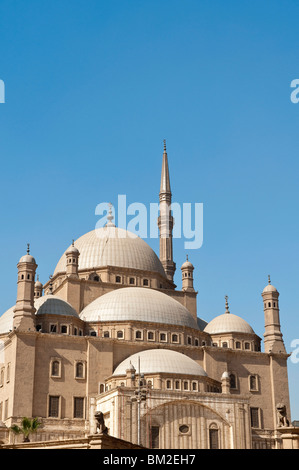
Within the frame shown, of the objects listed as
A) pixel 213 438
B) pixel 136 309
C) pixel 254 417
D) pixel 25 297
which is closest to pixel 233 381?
pixel 254 417

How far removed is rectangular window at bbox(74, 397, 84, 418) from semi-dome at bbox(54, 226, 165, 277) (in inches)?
496

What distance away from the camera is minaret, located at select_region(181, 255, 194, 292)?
5675cm

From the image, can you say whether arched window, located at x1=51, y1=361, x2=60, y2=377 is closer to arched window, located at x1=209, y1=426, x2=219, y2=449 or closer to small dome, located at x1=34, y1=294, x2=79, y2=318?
small dome, located at x1=34, y1=294, x2=79, y2=318

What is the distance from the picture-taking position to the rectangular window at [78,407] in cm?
4503

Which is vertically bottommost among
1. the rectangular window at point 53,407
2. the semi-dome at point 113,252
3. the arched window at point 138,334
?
the rectangular window at point 53,407

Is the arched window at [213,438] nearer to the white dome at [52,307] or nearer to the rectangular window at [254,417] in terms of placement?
the rectangular window at [254,417]

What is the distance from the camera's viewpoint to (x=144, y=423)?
4103 centimetres

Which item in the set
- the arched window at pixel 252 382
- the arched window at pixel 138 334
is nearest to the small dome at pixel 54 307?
the arched window at pixel 138 334

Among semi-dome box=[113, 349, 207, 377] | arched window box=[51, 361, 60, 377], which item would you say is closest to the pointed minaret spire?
semi-dome box=[113, 349, 207, 377]

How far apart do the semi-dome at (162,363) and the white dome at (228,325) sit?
8165mm

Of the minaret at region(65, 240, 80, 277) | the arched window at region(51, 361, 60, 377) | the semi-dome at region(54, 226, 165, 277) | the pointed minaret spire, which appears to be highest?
the pointed minaret spire

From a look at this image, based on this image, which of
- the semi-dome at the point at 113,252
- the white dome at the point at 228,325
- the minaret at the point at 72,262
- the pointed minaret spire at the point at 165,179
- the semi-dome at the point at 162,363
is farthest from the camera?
the pointed minaret spire at the point at 165,179
